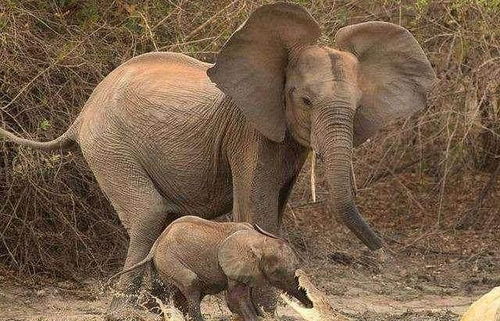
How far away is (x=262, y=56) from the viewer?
719 centimetres

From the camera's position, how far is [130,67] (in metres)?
7.87

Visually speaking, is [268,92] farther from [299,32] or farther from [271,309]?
[271,309]

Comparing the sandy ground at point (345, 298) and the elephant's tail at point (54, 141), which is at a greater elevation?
the elephant's tail at point (54, 141)

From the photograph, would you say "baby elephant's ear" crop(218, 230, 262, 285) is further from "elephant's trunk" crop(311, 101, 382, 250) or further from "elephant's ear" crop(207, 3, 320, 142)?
"elephant's ear" crop(207, 3, 320, 142)

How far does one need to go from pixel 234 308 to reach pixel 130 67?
6.34 ft

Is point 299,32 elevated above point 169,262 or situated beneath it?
elevated above

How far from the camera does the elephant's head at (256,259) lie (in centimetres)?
638

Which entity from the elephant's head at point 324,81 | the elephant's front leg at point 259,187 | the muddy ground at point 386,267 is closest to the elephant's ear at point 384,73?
the elephant's head at point 324,81

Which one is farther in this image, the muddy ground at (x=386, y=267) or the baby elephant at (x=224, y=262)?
the muddy ground at (x=386, y=267)

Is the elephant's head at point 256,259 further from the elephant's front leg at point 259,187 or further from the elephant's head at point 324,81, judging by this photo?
the elephant's front leg at point 259,187

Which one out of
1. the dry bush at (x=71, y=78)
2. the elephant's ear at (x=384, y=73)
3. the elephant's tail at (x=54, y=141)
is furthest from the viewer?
the dry bush at (x=71, y=78)

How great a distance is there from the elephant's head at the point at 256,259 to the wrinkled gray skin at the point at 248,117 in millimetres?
381

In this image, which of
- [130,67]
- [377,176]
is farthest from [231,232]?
[377,176]

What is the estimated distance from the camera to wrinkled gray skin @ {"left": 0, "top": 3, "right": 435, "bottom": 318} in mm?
6855
